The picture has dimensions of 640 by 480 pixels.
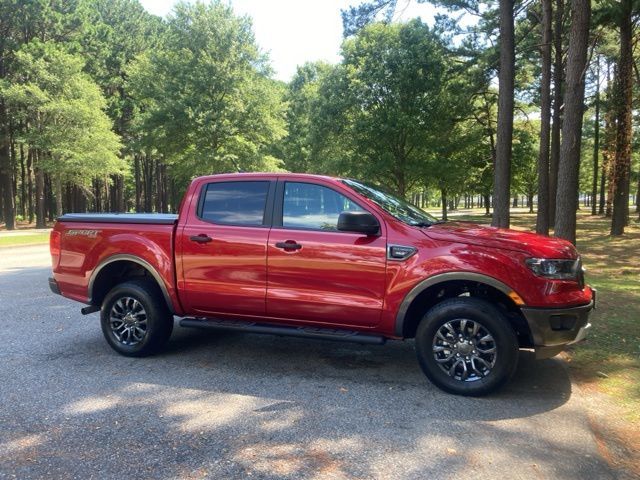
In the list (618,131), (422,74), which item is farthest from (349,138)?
(618,131)

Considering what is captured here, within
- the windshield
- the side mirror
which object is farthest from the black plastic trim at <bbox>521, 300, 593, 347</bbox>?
the side mirror

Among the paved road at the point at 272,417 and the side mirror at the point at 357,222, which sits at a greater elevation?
the side mirror at the point at 357,222

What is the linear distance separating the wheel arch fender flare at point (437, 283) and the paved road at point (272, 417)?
646 millimetres

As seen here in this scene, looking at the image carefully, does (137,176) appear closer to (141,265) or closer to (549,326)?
(141,265)

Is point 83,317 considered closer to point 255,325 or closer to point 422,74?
point 255,325

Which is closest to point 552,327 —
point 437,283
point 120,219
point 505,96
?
point 437,283

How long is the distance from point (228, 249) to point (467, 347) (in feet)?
8.16

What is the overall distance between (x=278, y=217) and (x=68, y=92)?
31.7 meters

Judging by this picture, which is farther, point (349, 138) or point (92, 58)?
point (92, 58)

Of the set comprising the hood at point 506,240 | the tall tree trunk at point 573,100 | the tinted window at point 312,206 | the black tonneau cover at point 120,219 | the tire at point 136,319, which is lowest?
the tire at point 136,319

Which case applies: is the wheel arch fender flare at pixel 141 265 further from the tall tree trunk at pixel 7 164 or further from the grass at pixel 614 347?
the tall tree trunk at pixel 7 164

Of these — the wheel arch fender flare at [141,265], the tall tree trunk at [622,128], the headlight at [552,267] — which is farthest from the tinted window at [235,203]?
the tall tree trunk at [622,128]

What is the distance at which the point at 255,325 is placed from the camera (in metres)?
5.04

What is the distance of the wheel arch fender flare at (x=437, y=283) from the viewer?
4262mm
